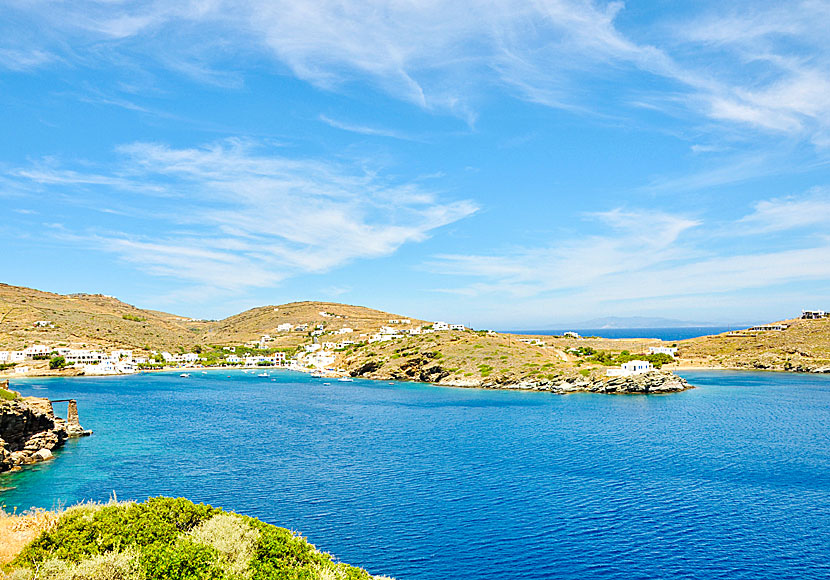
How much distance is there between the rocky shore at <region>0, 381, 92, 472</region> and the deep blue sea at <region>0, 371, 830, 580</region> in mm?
2594

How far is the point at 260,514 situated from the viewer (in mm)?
35812

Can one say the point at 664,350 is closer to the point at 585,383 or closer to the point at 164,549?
the point at 585,383

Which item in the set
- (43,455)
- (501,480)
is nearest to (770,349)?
(501,480)

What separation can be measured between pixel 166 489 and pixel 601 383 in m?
93.3

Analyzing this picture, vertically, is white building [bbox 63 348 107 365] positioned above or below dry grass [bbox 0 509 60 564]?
above

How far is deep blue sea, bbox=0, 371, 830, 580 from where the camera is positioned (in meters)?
30.4

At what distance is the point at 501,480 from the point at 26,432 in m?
48.3

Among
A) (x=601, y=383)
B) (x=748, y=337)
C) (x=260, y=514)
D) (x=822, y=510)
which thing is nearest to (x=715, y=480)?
(x=822, y=510)

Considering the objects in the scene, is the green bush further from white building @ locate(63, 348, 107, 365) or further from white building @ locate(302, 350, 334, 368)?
white building @ locate(302, 350, 334, 368)

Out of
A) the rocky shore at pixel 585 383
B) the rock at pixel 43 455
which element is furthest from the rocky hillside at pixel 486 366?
the rock at pixel 43 455

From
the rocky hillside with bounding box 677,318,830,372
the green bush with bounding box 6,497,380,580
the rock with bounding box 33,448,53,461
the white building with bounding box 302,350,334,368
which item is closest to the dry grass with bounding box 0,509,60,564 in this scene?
the green bush with bounding box 6,497,380,580

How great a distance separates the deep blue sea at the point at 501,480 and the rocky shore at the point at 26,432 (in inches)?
102

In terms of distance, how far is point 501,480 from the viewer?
45.5 meters

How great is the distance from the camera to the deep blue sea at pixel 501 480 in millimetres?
30375
